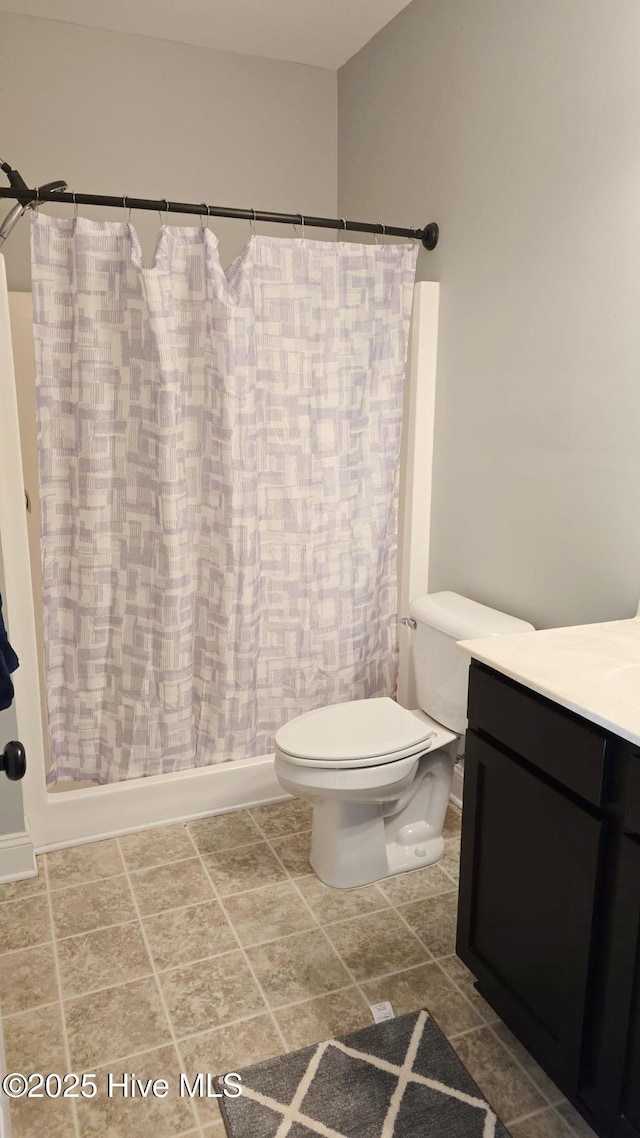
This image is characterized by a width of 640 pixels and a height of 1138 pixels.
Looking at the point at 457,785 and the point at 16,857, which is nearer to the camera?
the point at 16,857

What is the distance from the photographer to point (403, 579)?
2756 millimetres

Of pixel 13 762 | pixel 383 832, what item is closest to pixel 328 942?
pixel 383 832

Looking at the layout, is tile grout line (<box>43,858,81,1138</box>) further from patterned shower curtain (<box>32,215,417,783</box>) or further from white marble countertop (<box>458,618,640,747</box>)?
white marble countertop (<box>458,618,640,747</box>)

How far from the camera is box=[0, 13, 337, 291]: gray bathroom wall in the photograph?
2605 millimetres

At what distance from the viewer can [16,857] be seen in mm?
2260

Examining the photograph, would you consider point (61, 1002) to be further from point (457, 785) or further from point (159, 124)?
point (159, 124)

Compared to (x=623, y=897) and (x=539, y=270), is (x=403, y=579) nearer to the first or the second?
(x=539, y=270)

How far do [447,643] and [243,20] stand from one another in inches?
82.7

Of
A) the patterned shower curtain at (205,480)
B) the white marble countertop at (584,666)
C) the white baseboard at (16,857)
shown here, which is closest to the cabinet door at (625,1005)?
the white marble countertop at (584,666)

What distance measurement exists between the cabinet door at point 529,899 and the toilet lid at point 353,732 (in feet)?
1.37

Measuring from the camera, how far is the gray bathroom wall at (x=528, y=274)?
1818mm

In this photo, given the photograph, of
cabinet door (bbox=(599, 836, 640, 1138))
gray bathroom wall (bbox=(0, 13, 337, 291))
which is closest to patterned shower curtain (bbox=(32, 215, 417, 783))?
gray bathroom wall (bbox=(0, 13, 337, 291))

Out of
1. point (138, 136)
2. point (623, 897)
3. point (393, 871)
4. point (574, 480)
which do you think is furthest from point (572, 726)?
point (138, 136)

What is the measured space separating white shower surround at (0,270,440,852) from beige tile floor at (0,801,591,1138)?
0.09 m
